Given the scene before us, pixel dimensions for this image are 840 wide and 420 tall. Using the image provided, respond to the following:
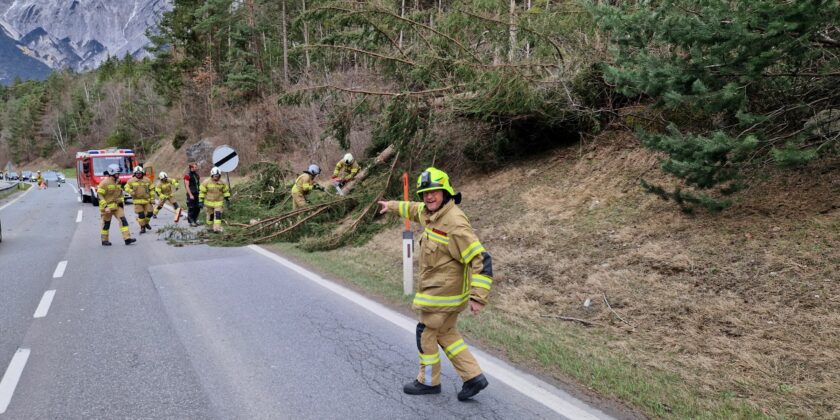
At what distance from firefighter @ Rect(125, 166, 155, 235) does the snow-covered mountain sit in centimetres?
18241

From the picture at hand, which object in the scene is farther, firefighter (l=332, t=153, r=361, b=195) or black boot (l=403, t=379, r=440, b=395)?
firefighter (l=332, t=153, r=361, b=195)

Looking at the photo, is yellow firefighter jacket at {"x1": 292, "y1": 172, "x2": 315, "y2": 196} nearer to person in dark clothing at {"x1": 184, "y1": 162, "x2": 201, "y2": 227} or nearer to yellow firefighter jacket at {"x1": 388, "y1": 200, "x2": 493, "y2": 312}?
person in dark clothing at {"x1": 184, "y1": 162, "x2": 201, "y2": 227}

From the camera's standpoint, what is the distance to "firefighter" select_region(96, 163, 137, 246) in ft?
37.4

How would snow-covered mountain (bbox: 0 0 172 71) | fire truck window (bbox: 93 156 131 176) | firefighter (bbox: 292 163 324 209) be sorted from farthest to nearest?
snow-covered mountain (bbox: 0 0 172 71) < fire truck window (bbox: 93 156 131 176) < firefighter (bbox: 292 163 324 209)

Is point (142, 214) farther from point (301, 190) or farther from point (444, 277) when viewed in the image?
point (444, 277)

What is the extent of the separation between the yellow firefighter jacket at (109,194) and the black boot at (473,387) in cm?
1088

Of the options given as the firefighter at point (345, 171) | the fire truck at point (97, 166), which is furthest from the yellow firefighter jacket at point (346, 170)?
the fire truck at point (97, 166)

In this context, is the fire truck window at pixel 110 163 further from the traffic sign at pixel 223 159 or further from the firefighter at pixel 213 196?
the firefighter at pixel 213 196

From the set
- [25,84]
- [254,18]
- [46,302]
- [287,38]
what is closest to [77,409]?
[46,302]

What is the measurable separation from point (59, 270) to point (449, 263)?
326 inches

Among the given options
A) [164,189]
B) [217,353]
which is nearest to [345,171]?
[164,189]

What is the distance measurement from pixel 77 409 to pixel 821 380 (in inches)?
214

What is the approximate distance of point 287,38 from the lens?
104ft

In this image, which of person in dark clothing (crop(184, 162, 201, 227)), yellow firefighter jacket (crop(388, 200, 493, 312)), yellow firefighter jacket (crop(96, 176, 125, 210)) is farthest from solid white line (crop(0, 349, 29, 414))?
person in dark clothing (crop(184, 162, 201, 227))
